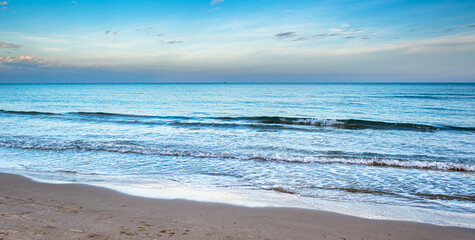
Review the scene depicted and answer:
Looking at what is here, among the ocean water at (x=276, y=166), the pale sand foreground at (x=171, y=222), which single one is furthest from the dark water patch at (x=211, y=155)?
the pale sand foreground at (x=171, y=222)

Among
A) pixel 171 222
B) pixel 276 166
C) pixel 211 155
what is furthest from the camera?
pixel 211 155

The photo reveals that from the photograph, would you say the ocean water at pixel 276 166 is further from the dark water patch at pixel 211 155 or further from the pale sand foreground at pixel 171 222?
the pale sand foreground at pixel 171 222

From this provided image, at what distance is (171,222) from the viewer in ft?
16.8

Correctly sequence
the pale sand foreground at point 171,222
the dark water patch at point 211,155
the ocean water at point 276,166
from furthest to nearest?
1. the dark water patch at point 211,155
2. the ocean water at point 276,166
3. the pale sand foreground at point 171,222

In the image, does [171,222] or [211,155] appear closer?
[171,222]

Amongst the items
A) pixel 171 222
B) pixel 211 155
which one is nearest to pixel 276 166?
pixel 211 155

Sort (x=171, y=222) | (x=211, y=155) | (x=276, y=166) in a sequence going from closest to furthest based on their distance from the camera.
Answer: (x=171, y=222)
(x=276, y=166)
(x=211, y=155)

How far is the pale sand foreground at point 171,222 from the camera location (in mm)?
4508

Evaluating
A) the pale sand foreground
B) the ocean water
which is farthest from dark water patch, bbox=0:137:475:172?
the pale sand foreground

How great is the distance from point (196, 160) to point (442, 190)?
8053 mm

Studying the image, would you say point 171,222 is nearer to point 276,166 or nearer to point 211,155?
point 276,166

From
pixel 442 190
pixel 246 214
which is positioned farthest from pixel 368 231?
pixel 442 190

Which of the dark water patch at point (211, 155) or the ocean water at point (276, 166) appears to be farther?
the dark water patch at point (211, 155)

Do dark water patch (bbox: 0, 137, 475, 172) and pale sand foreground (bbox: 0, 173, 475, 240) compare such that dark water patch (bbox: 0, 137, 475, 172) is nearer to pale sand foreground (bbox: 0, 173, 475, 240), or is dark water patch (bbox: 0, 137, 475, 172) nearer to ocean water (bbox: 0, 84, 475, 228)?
ocean water (bbox: 0, 84, 475, 228)
